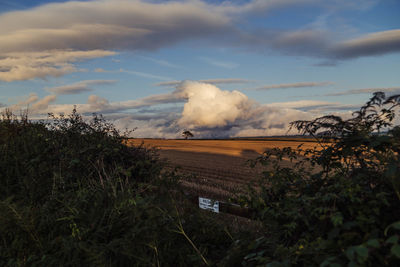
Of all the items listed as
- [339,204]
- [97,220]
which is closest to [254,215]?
[339,204]

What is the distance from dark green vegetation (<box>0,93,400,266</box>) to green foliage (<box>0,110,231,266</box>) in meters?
0.02

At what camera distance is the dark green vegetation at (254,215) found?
2762mm

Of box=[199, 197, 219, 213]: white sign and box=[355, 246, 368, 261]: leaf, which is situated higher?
box=[355, 246, 368, 261]: leaf

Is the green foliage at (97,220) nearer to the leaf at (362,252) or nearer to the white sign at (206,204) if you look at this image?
the white sign at (206,204)

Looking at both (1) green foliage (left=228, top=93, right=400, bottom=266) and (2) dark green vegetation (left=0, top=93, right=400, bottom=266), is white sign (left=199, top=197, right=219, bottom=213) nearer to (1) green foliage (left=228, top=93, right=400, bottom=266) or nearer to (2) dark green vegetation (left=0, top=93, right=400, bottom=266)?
(2) dark green vegetation (left=0, top=93, right=400, bottom=266)

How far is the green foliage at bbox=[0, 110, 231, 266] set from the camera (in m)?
4.07

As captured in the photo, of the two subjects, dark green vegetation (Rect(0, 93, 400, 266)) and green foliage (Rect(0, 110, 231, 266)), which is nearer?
dark green vegetation (Rect(0, 93, 400, 266))

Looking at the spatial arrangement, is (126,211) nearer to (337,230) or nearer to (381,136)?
(337,230)

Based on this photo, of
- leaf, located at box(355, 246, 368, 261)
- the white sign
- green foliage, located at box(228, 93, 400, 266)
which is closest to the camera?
leaf, located at box(355, 246, 368, 261)

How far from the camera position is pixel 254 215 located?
3912mm

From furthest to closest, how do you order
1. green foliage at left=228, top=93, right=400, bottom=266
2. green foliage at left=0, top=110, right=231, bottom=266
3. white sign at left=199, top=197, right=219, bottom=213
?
1. white sign at left=199, top=197, right=219, bottom=213
2. green foliage at left=0, top=110, right=231, bottom=266
3. green foliage at left=228, top=93, right=400, bottom=266

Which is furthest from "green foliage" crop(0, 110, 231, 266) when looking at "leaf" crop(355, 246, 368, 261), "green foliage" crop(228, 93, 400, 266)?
"leaf" crop(355, 246, 368, 261)

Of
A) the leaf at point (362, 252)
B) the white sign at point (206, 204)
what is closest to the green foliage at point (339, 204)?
the leaf at point (362, 252)

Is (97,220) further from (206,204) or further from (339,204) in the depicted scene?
(339,204)
